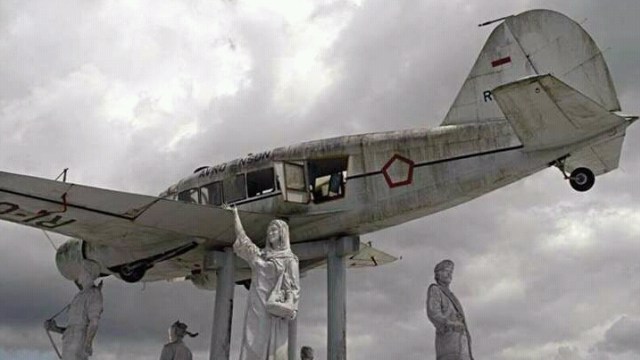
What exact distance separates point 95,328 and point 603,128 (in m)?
12.7

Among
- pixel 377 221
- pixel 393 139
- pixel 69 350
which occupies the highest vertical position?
pixel 393 139

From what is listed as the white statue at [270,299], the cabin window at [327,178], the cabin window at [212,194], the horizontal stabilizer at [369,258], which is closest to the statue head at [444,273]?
the white statue at [270,299]

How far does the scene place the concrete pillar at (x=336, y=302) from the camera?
21797 millimetres

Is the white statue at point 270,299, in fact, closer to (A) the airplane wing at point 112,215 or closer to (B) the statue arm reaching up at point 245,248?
(B) the statue arm reaching up at point 245,248

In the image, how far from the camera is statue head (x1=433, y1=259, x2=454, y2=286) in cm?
1450

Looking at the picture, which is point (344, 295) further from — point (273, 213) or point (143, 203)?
point (143, 203)

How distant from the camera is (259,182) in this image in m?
23.2

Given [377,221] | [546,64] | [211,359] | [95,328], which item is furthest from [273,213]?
[546,64]

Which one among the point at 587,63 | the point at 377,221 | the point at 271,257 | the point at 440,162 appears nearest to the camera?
the point at 271,257

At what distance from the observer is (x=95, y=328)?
17.1 metres

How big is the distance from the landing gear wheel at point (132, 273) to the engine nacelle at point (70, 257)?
4.98ft

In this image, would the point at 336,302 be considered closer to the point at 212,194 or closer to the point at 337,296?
the point at 337,296

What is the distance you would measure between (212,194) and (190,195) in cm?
95

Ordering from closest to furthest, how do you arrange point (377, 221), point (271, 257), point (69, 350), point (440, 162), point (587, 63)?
point (271, 257)
point (69, 350)
point (587, 63)
point (440, 162)
point (377, 221)
